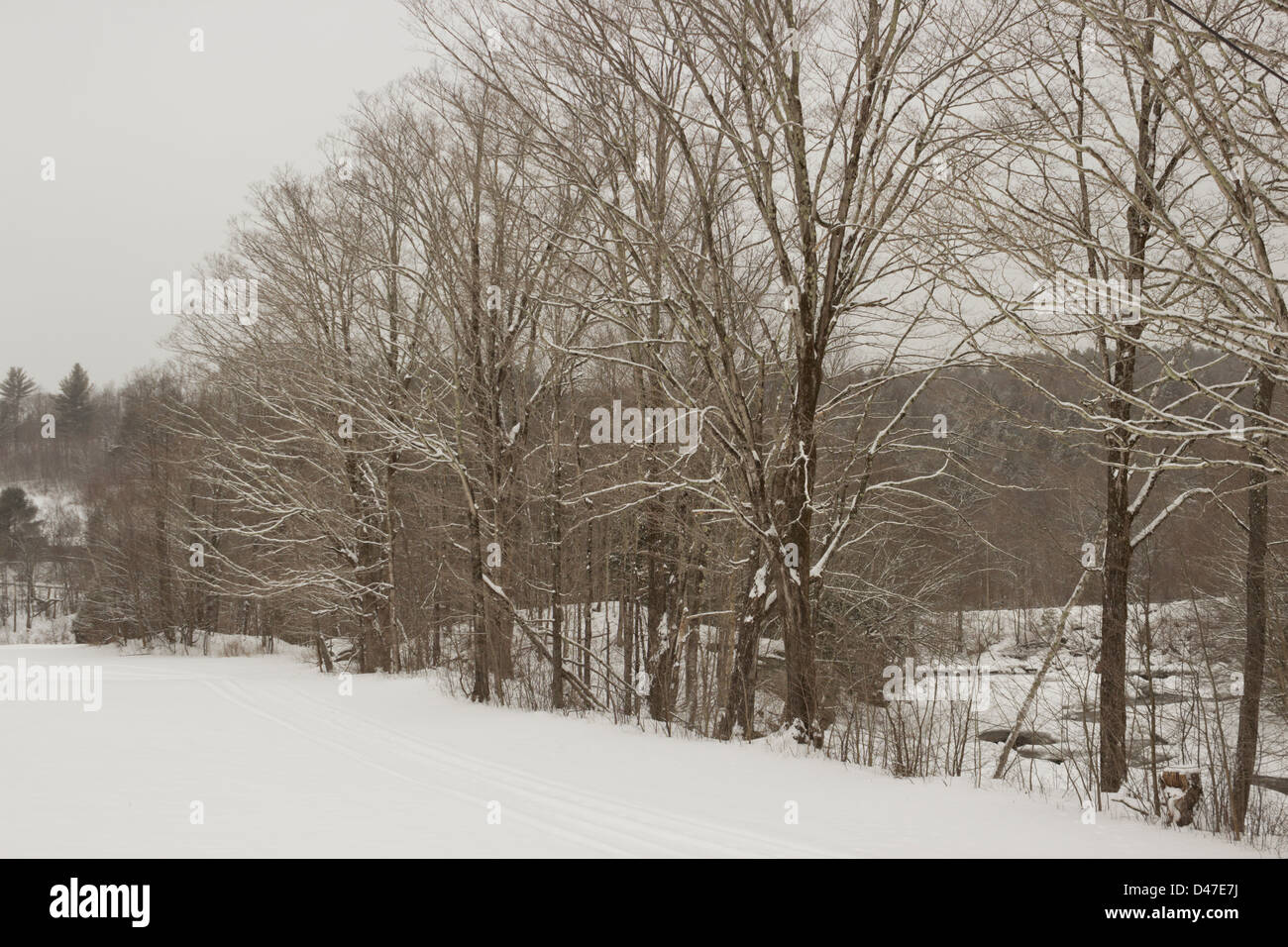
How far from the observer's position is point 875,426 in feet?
77.6

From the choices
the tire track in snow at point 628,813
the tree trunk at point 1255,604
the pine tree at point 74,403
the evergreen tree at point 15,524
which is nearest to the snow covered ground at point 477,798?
the tire track in snow at point 628,813

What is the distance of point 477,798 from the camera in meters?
7.52

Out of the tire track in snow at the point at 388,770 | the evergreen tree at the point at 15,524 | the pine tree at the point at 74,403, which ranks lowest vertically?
the tire track in snow at the point at 388,770

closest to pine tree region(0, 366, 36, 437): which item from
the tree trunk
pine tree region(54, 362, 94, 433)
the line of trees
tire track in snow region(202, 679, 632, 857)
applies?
pine tree region(54, 362, 94, 433)

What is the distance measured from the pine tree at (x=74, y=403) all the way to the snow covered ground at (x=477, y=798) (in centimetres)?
8549

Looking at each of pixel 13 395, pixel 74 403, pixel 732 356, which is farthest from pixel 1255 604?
pixel 13 395

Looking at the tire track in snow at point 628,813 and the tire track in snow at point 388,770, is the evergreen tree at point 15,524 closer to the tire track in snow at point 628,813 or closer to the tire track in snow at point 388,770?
the tire track in snow at point 388,770

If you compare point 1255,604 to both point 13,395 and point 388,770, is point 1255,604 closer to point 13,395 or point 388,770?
point 388,770

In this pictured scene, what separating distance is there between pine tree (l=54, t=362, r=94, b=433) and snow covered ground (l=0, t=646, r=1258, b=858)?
280 ft

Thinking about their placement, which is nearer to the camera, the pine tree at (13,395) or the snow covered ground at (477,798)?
the snow covered ground at (477,798)

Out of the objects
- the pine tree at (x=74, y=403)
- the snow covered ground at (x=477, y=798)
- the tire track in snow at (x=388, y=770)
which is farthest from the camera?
the pine tree at (x=74, y=403)

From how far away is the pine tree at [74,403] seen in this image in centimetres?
8438
